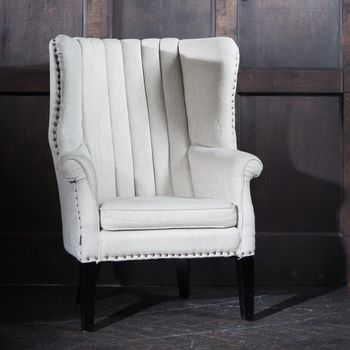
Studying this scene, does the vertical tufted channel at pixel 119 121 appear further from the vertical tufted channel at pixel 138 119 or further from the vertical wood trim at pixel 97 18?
the vertical wood trim at pixel 97 18

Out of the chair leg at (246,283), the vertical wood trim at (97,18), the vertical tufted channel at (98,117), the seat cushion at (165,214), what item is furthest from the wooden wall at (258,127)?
the seat cushion at (165,214)

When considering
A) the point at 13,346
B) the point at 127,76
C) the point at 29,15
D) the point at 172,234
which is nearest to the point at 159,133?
the point at 127,76

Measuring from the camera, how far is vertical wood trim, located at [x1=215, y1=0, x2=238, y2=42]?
355 centimetres

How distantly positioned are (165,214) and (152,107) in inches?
30.8

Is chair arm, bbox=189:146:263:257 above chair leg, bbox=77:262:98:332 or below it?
above

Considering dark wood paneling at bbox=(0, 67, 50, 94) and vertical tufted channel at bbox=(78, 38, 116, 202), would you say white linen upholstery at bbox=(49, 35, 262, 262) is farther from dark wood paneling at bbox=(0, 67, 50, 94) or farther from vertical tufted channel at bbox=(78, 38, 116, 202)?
dark wood paneling at bbox=(0, 67, 50, 94)

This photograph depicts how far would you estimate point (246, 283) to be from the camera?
2682mm

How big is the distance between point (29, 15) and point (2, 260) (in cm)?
125

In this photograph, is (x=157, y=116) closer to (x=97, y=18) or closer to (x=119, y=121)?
(x=119, y=121)

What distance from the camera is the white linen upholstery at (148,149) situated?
8.33 feet

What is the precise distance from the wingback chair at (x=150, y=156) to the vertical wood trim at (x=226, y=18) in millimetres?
440

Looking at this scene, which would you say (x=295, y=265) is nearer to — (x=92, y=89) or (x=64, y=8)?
(x=92, y=89)

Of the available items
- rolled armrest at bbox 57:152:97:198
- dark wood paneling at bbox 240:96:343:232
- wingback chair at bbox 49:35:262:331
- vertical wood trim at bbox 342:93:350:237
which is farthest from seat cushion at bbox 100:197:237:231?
vertical wood trim at bbox 342:93:350:237

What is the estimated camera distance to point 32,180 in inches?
140
